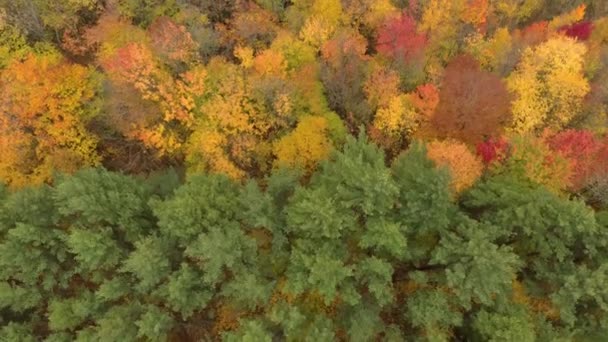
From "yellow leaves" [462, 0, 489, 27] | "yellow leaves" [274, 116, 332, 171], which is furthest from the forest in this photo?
"yellow leaves" [462, 0, 489, 27]

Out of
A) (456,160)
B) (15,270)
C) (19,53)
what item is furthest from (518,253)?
(19,53)

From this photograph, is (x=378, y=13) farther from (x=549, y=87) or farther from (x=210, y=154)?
(x=210, y=154)

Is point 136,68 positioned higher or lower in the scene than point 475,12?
lower

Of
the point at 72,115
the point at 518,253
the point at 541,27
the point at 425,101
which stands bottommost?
the point at 72,115

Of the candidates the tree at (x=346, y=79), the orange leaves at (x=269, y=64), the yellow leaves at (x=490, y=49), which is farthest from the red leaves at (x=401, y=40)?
the orange leaves at (x=269, y=64)

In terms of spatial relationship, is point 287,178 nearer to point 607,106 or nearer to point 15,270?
point 15,270

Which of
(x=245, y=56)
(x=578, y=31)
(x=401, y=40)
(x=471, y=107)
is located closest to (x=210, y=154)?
(x=245, y=56)

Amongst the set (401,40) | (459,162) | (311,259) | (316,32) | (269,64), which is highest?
(401,40)
